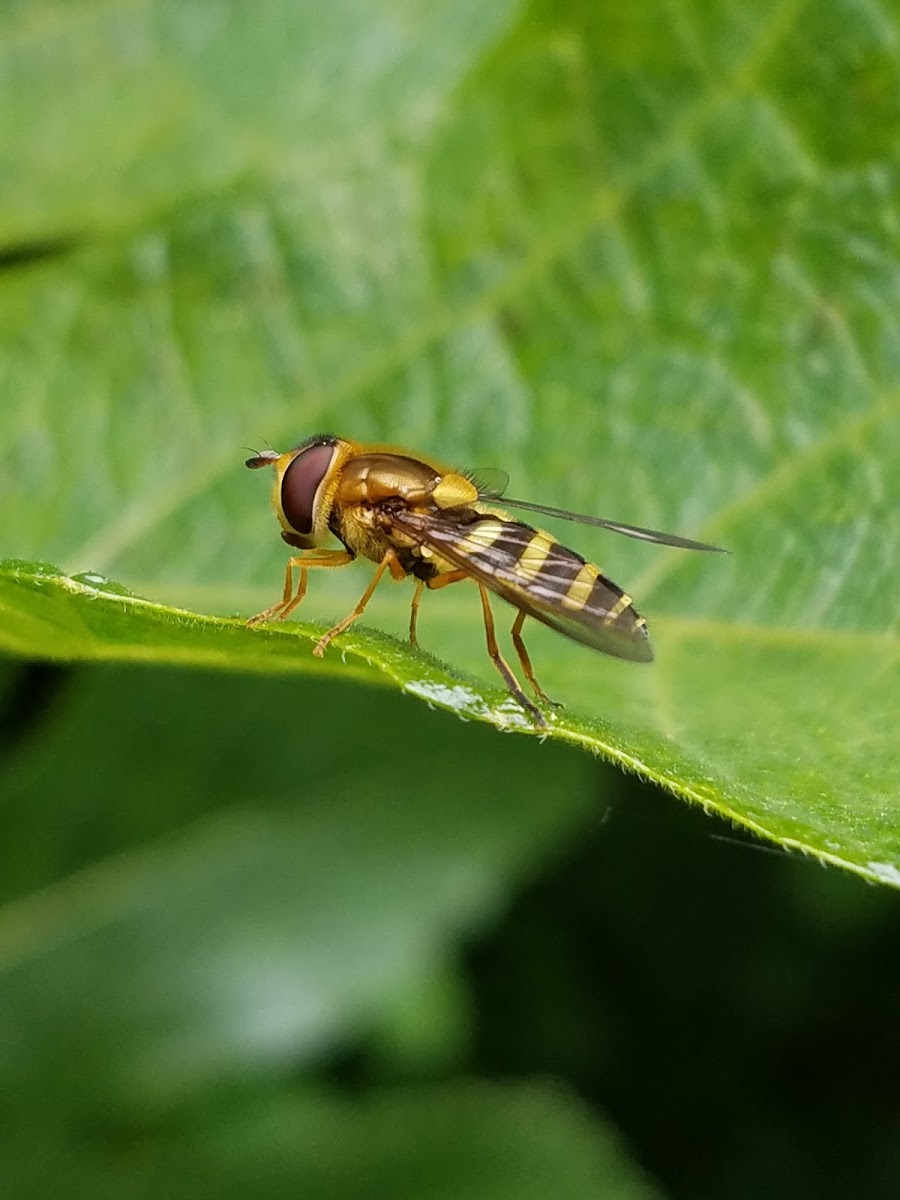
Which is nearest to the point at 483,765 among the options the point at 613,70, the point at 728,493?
the point at 728,493

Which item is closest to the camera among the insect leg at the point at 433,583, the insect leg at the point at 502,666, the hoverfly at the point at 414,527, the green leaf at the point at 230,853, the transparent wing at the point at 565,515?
the insect leg at the point at 502,666

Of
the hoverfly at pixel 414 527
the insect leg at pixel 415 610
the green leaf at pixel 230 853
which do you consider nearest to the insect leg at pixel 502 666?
the hoverfly at pixel 414 527

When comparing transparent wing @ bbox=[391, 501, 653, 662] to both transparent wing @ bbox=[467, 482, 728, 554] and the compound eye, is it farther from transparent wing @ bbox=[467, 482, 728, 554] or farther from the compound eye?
the compound eye

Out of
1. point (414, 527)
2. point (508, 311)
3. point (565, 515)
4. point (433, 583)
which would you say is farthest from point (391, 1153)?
point (508, 311)

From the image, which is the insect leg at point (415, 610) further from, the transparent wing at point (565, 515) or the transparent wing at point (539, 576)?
the transparent wing at point (565, 515)

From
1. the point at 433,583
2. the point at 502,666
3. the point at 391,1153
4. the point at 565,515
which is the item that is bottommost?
the point at 391,1153

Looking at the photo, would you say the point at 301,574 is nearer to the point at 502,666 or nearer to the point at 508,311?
the point at 502,666

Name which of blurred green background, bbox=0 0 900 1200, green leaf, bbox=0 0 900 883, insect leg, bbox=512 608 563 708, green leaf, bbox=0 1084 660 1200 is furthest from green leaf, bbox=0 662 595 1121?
insect leg, bbox=512 608 563 708

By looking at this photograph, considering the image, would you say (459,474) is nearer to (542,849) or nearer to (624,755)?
(542,849)
